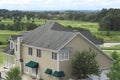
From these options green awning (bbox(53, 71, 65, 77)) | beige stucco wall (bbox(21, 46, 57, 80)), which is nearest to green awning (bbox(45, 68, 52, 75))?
beige stucco wall (bbox(21, 46, 57, 80))

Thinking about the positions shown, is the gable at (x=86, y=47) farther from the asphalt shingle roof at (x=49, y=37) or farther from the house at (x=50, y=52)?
the asphalt shingle roof at (x=49, y=37)

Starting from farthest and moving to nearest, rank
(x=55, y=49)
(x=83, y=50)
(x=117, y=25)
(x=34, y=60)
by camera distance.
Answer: (x=117, y=25)
(x=34, y=60)
(x=83, y=50)
(x=55, y=49)

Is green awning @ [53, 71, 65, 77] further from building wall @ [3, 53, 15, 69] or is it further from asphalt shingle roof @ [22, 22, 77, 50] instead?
building wall @ [3, 53, 15, 69]

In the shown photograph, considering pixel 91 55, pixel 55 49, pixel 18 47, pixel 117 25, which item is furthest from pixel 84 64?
pixel 117 25

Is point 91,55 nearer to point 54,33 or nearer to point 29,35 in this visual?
point 54,33

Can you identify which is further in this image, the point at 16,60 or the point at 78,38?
the point at 16,60

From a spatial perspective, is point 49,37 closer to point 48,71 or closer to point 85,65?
point 48,71
